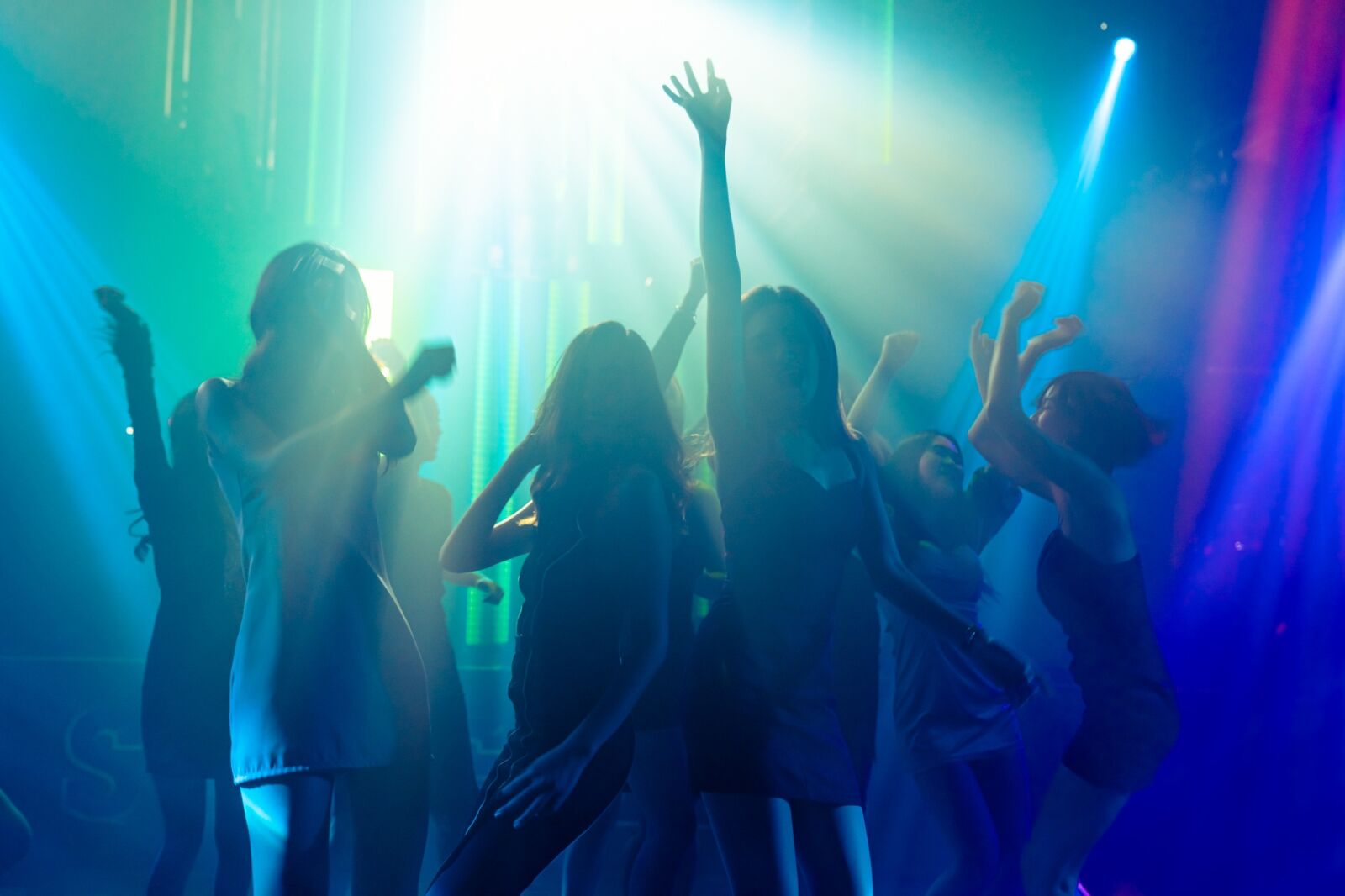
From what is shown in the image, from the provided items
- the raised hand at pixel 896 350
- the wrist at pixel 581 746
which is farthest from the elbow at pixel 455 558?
the raised hand at pixel 896 350

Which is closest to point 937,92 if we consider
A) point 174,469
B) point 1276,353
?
point 1276,353

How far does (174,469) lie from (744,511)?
5.55ft

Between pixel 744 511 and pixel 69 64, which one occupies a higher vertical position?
pixel 69 64

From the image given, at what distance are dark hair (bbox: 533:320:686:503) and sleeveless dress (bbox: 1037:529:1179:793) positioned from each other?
1.20 metres

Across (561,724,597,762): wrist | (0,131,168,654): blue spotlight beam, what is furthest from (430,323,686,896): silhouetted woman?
(0,131,168,654): blue spotlight beam

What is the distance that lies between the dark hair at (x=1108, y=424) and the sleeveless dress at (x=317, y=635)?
1853 mm

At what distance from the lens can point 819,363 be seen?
6.63ft

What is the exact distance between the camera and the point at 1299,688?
5.52 meters

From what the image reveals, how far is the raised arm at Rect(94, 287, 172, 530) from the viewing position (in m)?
2.59

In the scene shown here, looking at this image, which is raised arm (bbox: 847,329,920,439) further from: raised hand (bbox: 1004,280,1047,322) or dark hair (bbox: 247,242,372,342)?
dark hair (bbox: 247,242,372,342)

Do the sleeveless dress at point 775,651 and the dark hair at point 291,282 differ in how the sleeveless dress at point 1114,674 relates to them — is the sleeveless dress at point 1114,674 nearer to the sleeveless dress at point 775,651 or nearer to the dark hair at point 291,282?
the sleeveless dress at point 775,651

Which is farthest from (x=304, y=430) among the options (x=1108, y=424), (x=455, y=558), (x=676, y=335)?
(x=1108, y=424)

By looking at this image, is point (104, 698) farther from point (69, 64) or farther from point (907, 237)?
point (907, 237)

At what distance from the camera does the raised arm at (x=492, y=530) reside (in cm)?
195
